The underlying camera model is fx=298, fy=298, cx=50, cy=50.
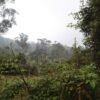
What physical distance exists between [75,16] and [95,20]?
1.57 metres

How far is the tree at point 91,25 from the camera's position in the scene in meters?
11.4

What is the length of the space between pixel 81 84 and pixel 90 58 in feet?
15.0

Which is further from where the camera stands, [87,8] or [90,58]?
[87,8]

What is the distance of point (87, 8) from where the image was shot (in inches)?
493

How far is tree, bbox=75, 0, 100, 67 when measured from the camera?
11.4m

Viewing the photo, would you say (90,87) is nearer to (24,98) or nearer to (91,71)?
(91,71)

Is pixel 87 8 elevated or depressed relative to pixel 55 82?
elevated

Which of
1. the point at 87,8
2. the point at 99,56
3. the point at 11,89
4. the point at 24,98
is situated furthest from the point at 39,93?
the point at 87,8

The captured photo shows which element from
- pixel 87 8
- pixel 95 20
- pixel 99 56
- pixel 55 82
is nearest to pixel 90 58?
pixel 99 56

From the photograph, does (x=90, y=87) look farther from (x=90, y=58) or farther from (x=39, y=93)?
(x=90, y=58)

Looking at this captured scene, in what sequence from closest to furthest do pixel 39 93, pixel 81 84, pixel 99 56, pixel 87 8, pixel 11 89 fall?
pixel 81 84
pixel 39 93
pixel 11 89
pixel 99 56
pixel 87 8

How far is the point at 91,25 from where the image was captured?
11.8 m

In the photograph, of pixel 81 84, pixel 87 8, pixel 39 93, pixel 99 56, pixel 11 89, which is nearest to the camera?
pixel 81 84

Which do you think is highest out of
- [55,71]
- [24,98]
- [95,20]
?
[95,20]
